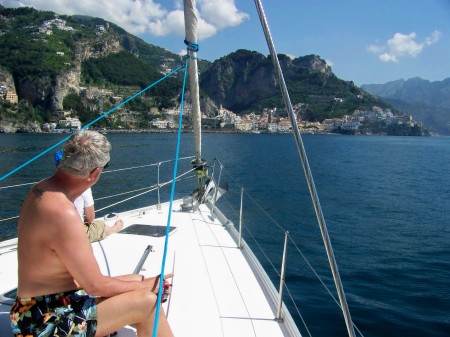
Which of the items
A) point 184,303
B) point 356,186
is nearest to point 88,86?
point 356,186

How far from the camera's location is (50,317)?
149 cm

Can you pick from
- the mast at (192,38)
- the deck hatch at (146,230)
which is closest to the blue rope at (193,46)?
the mast at (192,38)

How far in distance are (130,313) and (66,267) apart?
1.13 feet

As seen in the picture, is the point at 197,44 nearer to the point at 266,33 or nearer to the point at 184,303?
the point at 266,33

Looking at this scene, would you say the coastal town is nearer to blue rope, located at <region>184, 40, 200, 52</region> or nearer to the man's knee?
blue rope, located at <region>184, 40, 200, 52</region>

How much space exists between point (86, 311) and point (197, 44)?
2946 millimetres

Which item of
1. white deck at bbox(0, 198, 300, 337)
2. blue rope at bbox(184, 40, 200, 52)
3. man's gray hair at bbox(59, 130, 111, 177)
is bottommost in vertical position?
white deck at bbox(0, 198, 300, 337)

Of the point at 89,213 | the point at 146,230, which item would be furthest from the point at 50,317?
the point at 146,230

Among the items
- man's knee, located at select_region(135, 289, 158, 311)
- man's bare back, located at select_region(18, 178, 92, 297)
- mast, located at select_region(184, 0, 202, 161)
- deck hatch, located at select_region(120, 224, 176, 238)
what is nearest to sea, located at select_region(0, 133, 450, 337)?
deck hatch, located at select_region(120, 224, 176, 238)

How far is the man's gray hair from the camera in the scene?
1.45m

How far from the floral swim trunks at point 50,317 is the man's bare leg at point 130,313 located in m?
0.06

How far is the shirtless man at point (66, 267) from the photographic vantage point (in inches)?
54.9

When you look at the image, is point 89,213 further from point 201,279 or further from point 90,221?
point 201,279

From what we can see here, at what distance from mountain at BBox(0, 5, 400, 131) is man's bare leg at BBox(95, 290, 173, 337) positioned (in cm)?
8215
